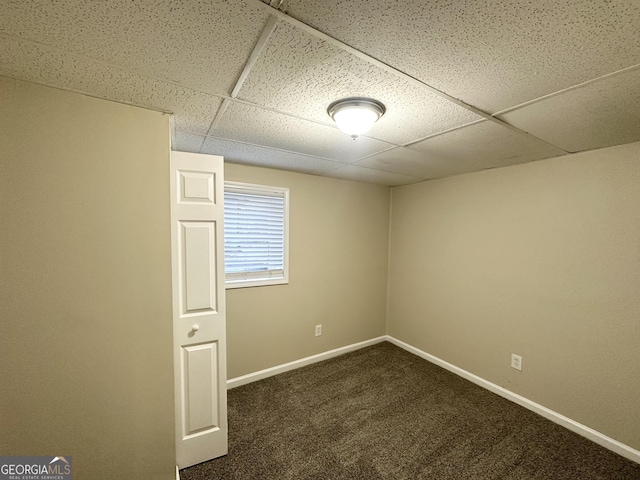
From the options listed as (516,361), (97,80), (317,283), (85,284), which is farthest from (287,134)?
Answer: (516,361)

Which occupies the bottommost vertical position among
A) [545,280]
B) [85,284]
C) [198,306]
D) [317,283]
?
[317,283]

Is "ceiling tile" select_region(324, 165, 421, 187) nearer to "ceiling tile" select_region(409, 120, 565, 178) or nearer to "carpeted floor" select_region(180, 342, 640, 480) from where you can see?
"ceiling tile" select_region(409, 120, 565, 178)

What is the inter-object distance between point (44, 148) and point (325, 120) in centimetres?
141

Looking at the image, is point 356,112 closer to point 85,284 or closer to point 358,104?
point 358,104

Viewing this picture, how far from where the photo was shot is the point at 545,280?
230cm

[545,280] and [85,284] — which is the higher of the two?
[85,284]

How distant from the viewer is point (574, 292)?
213 centimetres

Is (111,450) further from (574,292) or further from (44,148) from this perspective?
(574,292)

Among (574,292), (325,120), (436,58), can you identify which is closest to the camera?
(436,58)

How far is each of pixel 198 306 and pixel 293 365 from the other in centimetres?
169

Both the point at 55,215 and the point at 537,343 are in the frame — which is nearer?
the point at 55,215

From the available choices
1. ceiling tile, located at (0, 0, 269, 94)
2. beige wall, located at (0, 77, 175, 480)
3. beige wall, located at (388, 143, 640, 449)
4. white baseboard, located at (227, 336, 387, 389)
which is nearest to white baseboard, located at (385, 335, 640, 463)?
beige wall, located at (388, 143, 640, 449)

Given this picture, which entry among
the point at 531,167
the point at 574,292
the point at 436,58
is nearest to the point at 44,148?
the point at 436,58

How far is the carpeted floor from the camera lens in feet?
5.74
